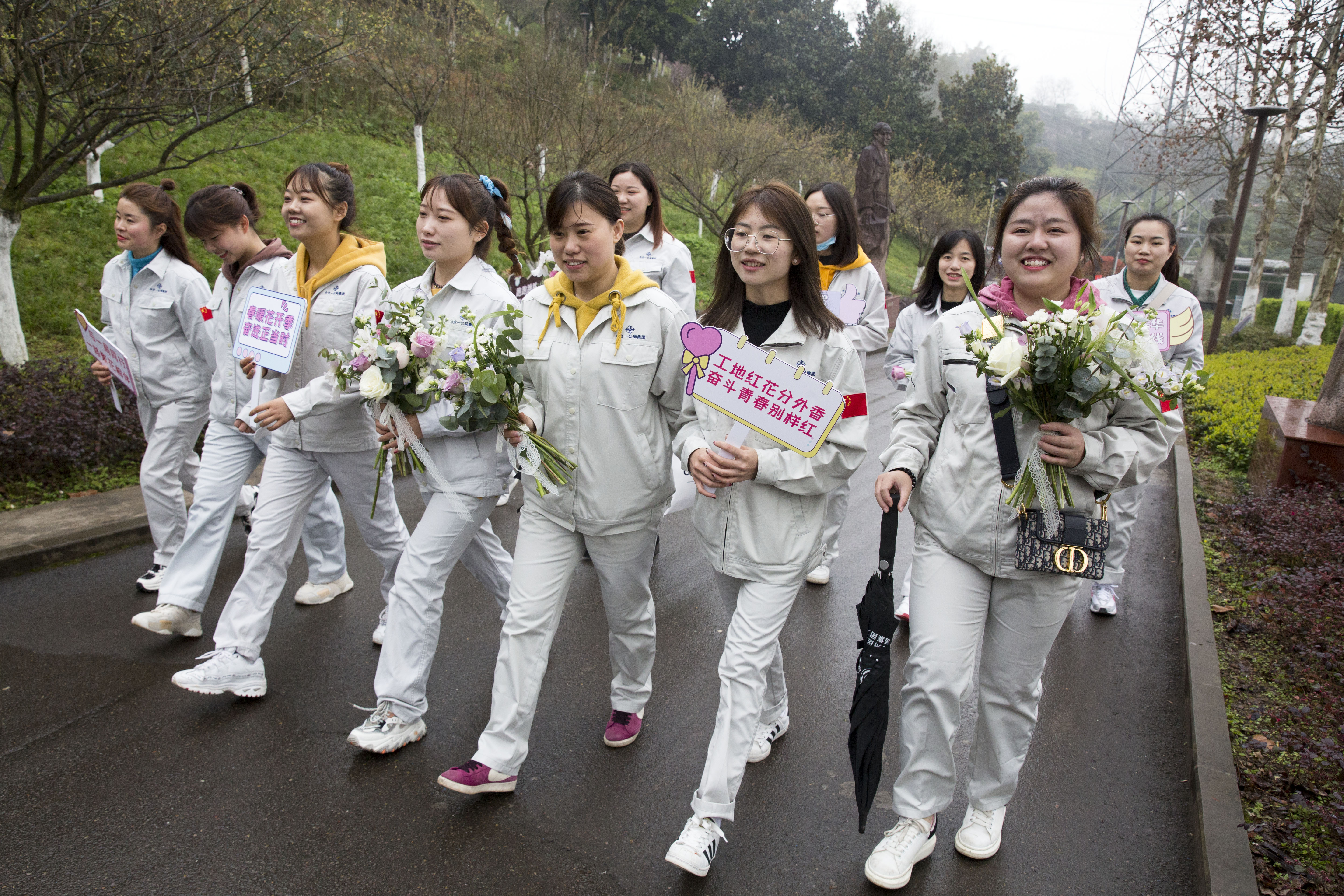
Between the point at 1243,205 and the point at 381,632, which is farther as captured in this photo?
the point at 1243,205

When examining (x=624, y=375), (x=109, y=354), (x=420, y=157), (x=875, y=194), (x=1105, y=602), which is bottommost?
(x=1105, y=602)

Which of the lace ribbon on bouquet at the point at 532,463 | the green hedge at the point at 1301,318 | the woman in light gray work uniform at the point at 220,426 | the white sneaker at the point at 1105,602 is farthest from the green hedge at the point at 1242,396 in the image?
the woman in light gray work uniform at the point at 220,426

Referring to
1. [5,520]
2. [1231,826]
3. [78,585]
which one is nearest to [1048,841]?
[1231,826]

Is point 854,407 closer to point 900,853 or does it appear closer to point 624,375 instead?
point 624,375

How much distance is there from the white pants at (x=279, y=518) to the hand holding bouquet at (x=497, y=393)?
0.75m

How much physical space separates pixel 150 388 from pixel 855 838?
410 cm

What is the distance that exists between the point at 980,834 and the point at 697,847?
3.46 ft

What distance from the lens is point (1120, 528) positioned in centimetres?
493

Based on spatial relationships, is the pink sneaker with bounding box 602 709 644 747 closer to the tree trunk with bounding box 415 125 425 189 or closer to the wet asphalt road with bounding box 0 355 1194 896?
the wet asphalt road with bounding box 0 355 1194 896

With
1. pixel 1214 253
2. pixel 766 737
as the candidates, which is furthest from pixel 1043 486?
pixel 1214 253

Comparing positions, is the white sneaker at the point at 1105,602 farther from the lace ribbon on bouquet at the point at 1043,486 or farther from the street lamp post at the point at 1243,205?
the street lamp post at the point at 1243,205

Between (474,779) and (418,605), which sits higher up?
(418,605)

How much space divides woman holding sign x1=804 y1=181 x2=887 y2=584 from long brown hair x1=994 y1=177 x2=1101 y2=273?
1.82m

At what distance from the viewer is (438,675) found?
4102 mm
